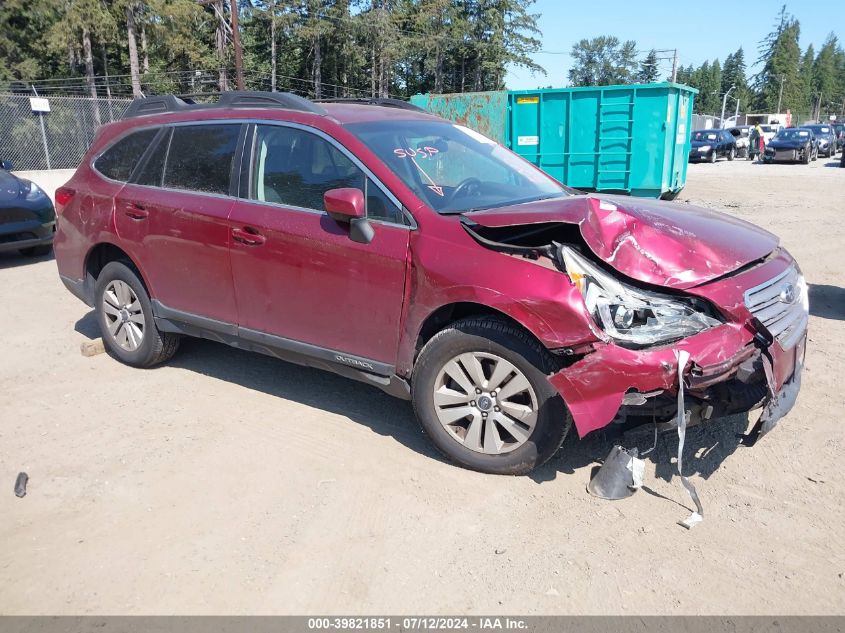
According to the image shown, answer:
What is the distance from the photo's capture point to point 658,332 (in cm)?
315

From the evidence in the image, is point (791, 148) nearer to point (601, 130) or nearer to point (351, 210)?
point (601, 130)

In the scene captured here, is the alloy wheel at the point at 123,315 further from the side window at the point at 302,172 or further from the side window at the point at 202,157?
the side window at the point at 302,172

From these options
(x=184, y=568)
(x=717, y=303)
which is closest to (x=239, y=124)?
(x=184, y=568)

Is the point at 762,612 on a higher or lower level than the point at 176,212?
lower

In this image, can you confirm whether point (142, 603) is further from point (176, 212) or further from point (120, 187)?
point (120, 187)

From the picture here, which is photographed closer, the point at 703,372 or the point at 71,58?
the point at 703,372

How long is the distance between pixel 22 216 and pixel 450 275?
808cm

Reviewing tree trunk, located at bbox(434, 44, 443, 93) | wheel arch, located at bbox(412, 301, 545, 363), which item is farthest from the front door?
tree trunk, located at bbox(434, 44, 443, 93)

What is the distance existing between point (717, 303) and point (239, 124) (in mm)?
3044

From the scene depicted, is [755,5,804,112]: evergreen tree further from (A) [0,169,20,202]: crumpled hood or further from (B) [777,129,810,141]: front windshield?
(A) [0,169,20,202]: crumpled hood

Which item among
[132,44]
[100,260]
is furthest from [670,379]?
[132,44]

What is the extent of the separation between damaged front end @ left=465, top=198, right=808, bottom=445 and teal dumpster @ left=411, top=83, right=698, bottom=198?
37.2 ft

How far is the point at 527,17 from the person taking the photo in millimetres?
58062

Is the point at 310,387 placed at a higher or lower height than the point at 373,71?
lower
